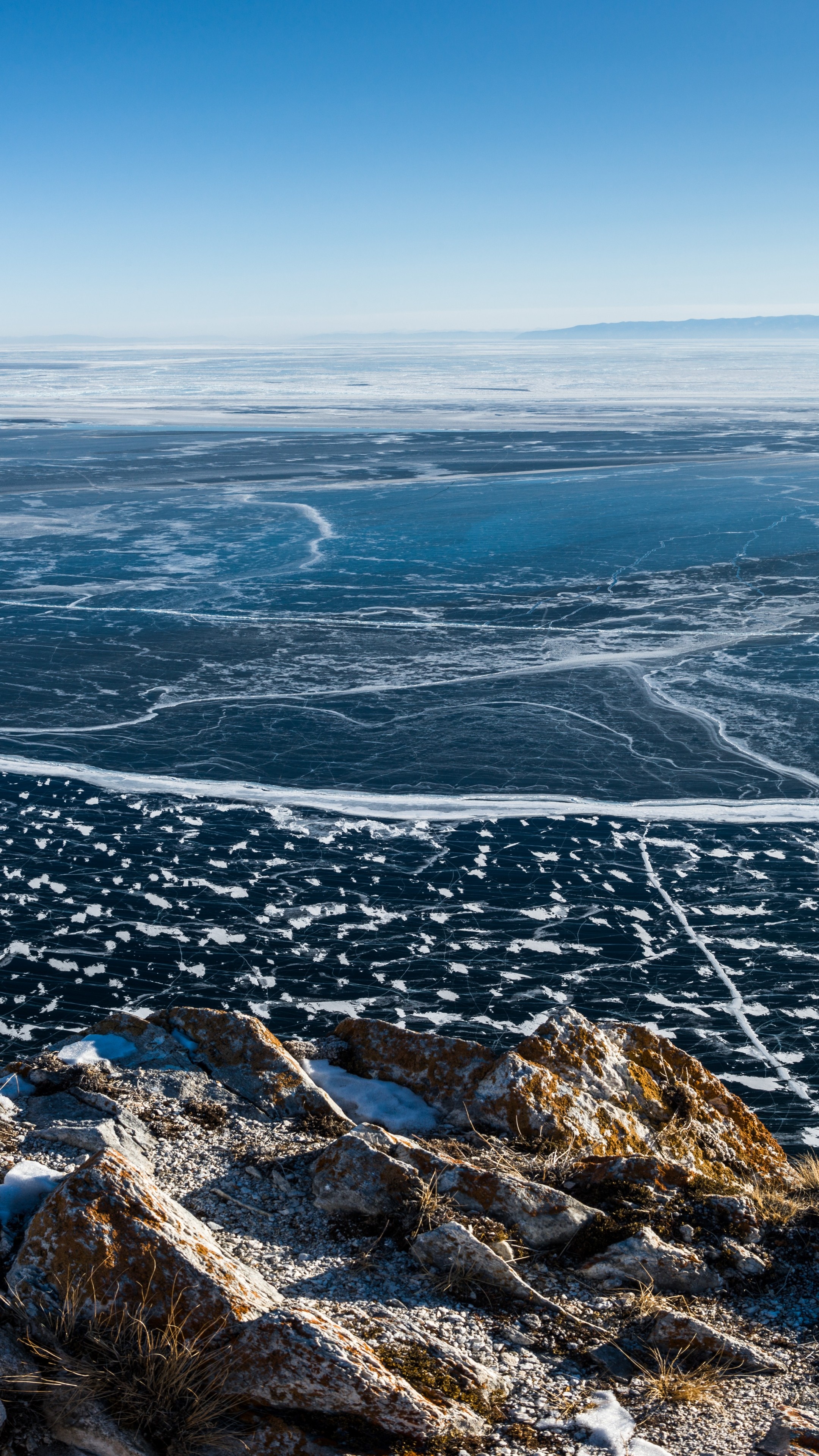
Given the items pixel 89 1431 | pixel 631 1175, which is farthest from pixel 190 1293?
pixel 631 1175

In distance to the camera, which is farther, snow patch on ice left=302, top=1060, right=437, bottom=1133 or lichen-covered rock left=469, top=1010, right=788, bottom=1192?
snow patch on ice left=302, top=1060, right=437, bottom=1133

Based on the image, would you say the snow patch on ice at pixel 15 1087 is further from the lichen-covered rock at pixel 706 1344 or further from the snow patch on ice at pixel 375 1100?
the lichen-covered rock at pixel 706 1344

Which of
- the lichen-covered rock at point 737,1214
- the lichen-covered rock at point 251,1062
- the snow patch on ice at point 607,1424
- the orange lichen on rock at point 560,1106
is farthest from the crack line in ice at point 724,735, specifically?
the snow patch on ice at point 607,1424

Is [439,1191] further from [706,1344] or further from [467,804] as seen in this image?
[467,804]

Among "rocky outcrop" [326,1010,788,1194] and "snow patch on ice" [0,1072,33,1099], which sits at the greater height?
"snow patch on ice" [0,1072,33,1099]

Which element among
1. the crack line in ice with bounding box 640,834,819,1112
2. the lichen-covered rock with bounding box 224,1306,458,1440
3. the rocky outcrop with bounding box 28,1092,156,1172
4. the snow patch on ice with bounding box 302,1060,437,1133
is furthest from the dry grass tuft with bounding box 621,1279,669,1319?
the crack line in ice with bounding box 640,834,819,1112

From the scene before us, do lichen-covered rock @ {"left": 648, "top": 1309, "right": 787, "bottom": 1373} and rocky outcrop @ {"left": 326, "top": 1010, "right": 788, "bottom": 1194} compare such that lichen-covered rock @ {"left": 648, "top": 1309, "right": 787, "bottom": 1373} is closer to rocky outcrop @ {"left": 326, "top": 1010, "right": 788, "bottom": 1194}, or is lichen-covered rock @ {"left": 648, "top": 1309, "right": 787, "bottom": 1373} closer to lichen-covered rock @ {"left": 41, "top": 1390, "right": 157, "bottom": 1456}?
rocky outcrop @ {"left": 326, "top": 1010, "right": 788, "bottom": 1194}
